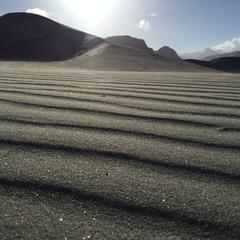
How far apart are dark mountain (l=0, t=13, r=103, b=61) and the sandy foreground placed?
79.4ft

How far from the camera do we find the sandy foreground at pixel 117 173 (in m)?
1.06

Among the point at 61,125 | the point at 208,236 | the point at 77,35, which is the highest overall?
the point at 77,35

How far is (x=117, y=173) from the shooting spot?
141cm

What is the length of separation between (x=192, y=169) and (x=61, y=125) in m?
0.90

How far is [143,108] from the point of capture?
2711mm

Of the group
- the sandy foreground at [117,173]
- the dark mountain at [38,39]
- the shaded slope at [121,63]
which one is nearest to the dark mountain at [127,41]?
the dark mountain at [38,39]

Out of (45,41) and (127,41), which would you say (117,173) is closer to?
(45,41)

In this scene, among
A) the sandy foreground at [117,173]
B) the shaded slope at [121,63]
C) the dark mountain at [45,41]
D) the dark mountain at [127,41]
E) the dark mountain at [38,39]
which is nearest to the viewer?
the sandy foreground at [117,173]

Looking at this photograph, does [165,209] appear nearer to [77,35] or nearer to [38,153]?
[38,153]

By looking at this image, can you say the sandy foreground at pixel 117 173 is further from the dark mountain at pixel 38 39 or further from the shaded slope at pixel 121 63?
the dark mountain at pixel 38 39

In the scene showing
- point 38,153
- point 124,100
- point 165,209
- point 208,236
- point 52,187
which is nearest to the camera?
point 208,236

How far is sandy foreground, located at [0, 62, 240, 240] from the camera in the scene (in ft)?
3.47

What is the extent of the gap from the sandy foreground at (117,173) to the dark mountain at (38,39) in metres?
24.2

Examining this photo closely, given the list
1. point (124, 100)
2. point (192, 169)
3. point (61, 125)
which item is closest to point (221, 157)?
point (192, 169)
